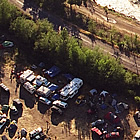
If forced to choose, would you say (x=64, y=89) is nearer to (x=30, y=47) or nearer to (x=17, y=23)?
(x=30, y=47)

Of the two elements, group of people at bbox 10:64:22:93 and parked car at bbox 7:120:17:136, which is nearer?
parked car at bbox 7:120:17:136

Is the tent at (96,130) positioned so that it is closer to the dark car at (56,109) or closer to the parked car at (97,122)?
the parked car at (97,122)

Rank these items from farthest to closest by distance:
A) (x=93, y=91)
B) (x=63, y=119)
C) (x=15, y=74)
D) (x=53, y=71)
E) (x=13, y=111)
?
1. (x=15, y=74)
2. (x=53, y=71)
3. (x=93, y=91)
4. (x=13, y=111)
5. (x=63, y=119)

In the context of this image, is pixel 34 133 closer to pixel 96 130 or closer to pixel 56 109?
pixel 56 109

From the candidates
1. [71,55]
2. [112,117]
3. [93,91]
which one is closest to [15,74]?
[71,55]

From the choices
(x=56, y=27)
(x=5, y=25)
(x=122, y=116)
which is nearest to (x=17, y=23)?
(x=5, y=25)

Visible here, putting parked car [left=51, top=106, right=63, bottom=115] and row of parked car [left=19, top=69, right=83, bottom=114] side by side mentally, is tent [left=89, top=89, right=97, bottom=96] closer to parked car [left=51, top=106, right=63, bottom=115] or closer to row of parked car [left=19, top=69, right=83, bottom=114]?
row of parked car [left=19, top=69, right=83, bottom=114]

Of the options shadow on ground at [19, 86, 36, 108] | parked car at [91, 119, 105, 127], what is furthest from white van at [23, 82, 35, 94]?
parked car at [91, 119, 105, 127]

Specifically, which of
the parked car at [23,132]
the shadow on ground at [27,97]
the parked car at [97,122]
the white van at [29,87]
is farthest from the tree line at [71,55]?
the parked car at [23,132]
